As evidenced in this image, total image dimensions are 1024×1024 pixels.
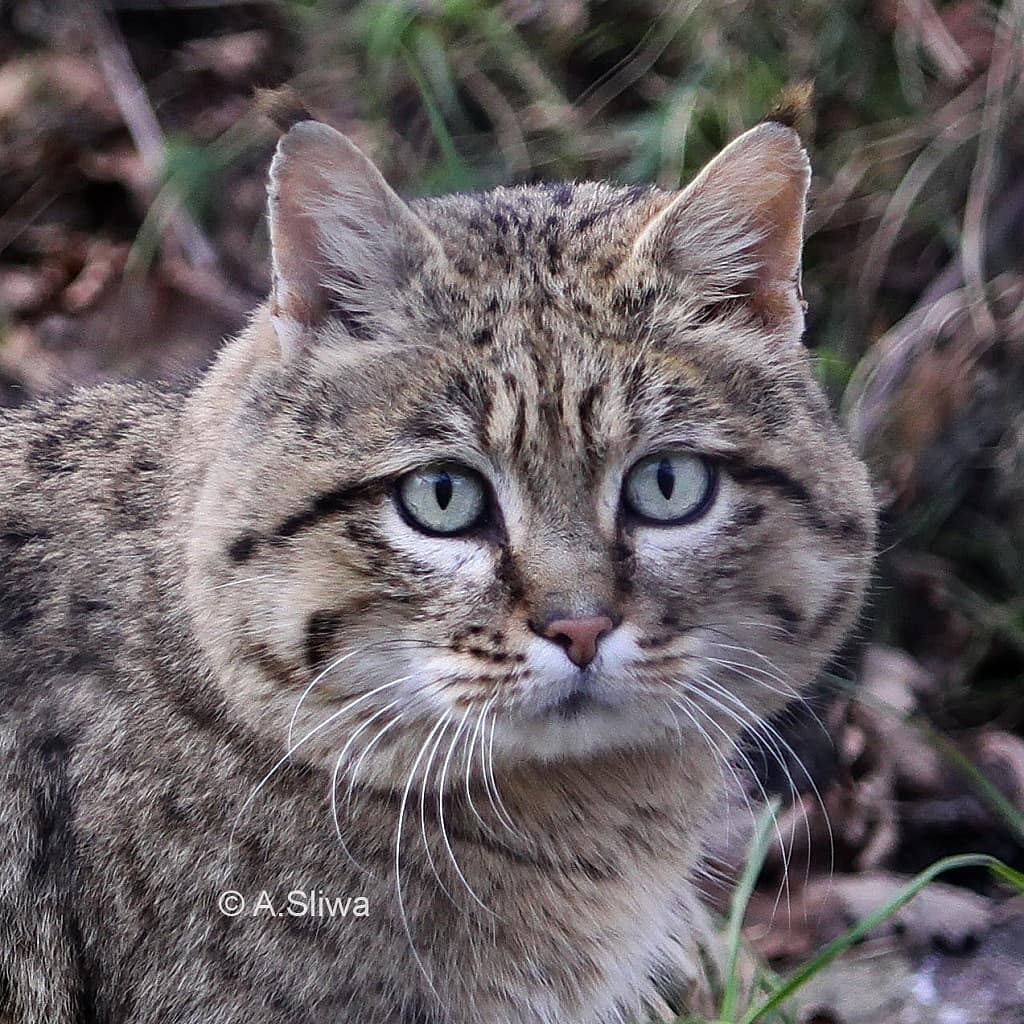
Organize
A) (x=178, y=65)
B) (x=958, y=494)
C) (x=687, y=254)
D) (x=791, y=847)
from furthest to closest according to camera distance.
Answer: (x=178, y=65), (x=958, y=494), (x=791, y=847), (x=687, y=254)

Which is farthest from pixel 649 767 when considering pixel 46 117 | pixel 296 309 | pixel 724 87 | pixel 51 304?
pixel 46 117

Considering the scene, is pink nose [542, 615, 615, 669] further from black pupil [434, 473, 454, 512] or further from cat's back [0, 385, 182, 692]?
cat's back [0, 385, 182, 692]

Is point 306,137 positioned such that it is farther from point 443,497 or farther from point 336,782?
point 336,782

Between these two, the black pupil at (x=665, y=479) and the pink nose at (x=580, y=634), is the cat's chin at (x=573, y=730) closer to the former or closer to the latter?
the pink nose at (x=580, y=634)

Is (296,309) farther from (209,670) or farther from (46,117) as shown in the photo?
(46,117)

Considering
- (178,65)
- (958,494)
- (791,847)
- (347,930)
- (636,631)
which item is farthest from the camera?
(178,65)

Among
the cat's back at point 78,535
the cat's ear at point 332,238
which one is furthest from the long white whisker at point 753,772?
the cat's back at point 78,535

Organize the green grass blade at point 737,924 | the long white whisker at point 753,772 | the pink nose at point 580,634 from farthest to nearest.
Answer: the green grass blade at point 737,924, the long white whisker at point 753,772, the pink nose at point 580,634
